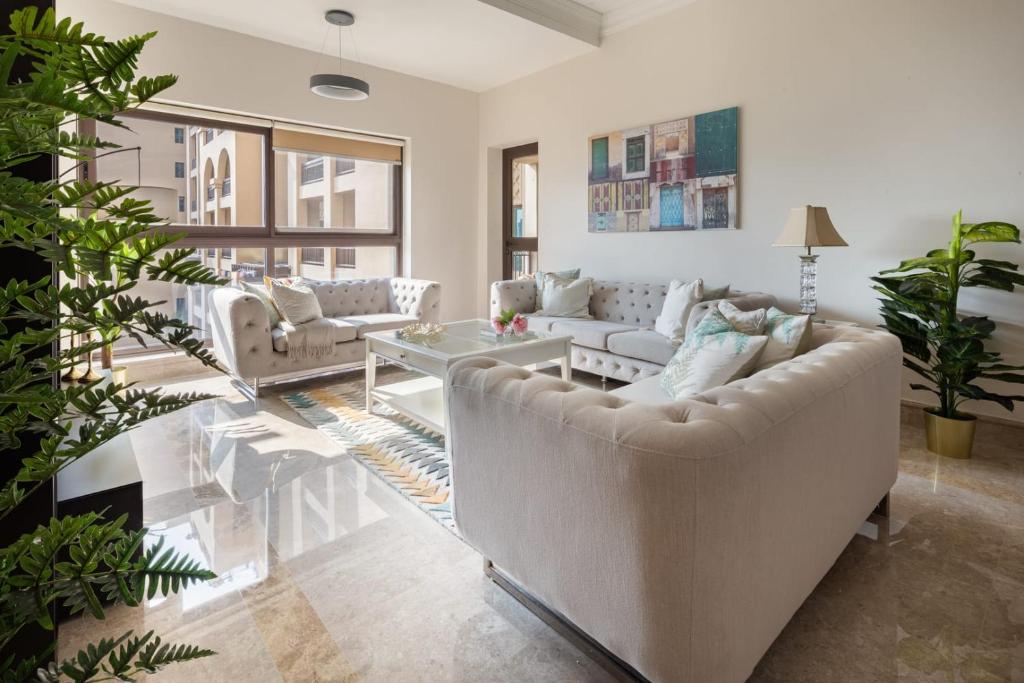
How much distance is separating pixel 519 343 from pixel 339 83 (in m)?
2.58

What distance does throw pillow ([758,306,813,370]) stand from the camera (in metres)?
2.14

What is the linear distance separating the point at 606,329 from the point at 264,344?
102 inches

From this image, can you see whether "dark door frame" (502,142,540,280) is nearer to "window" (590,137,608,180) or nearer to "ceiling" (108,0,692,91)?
"ceiling" (108,0,692,91)

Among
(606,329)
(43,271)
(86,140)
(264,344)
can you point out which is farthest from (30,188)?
(606,329)

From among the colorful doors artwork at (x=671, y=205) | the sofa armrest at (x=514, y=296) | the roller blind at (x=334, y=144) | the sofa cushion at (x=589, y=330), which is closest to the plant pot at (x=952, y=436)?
the sofa cushion at (x=589, y=330)

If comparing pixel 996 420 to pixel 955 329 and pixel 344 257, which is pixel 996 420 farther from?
pixel 344 257

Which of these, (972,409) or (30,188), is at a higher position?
(30,188)

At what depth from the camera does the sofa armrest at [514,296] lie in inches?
212

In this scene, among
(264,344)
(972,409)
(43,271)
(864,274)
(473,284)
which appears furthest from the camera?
(473,284)

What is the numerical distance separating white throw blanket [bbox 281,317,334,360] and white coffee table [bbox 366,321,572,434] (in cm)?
62

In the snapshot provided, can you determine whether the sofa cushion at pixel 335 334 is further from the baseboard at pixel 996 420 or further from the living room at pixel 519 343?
the baseboard at pixel 996 420

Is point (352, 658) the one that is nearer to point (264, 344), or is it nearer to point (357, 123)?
point (264, 344)

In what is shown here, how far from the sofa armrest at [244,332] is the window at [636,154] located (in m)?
3.38

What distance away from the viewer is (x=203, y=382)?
15.2 ft
